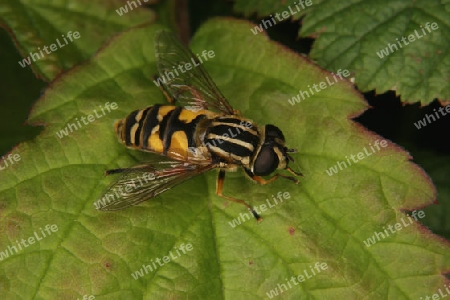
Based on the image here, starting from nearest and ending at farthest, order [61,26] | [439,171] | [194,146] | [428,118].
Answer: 1. [194,146]
2. [428,118]
3. [61,26]
4. [439,171]

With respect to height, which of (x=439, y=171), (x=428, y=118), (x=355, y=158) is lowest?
(x=439, y=171)

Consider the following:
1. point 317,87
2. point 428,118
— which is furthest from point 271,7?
point 428,118

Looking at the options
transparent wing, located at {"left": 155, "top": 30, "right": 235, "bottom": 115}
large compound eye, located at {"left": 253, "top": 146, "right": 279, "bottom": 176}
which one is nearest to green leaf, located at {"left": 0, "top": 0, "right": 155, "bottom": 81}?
transparent wing, located at {"left": 155, "top": 30, "right": 235, "bottom": 115}

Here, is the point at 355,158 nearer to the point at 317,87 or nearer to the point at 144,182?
the point at 317,87

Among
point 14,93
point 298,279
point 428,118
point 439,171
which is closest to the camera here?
point 298,279

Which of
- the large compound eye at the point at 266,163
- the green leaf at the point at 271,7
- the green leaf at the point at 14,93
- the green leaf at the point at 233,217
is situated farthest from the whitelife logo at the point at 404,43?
the green leaf at the point at 14,93

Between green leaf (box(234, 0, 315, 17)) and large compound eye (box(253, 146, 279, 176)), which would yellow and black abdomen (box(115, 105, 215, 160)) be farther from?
green leaf (box(234, 0, 315, 17))

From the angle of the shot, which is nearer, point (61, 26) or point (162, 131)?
point (162, 131)

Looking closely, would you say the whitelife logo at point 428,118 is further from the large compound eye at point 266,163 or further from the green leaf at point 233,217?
the large compound eye at point 266,163
